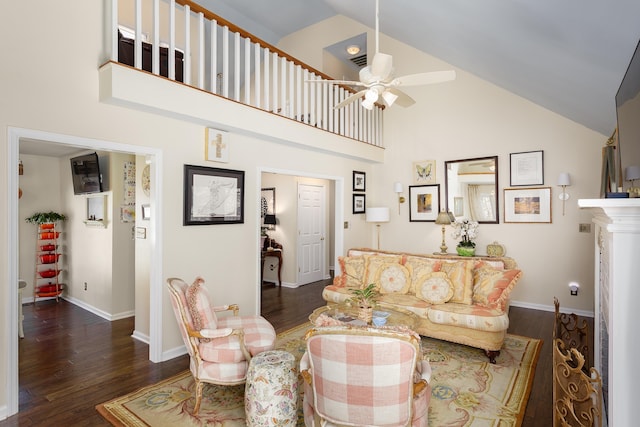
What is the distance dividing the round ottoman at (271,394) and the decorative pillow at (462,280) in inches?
85.3

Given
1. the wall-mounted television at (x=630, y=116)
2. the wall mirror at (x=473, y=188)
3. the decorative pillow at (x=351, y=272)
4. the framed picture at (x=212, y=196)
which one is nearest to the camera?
the wall-mounted television at (x=630, y=116)

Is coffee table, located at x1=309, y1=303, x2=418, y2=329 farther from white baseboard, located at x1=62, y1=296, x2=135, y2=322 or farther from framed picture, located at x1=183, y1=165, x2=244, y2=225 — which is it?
white baseboard, located at x1=62, y1=296, x2=135, y2=322

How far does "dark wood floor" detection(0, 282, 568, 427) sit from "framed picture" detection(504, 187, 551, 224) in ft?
4.42

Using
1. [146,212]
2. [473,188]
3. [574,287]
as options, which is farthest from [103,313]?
[574,287]

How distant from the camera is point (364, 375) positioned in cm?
163

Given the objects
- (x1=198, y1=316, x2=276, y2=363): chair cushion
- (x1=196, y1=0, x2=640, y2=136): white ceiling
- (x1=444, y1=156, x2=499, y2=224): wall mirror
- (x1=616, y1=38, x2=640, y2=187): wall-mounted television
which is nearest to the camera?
(x1=616, y1=38, x2=640, y2=187): wall-mounted television

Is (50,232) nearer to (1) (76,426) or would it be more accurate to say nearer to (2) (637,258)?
(1) (76,426)

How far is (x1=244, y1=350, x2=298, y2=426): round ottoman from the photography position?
2148mm

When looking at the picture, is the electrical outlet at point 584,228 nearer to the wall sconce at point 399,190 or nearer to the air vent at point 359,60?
the wall sconce at point 399,190

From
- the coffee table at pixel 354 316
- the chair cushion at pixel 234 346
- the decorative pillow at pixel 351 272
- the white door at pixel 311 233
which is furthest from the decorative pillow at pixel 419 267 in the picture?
the white door at pixel 311 233

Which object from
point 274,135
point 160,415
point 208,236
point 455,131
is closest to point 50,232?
point 208,236

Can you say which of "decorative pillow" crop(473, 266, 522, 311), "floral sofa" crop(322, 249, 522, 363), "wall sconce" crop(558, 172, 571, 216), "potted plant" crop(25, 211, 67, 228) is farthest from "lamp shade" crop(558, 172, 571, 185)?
"potted plant" crop(25, 211, 67, 228)

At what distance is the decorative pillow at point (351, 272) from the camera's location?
4.42 m

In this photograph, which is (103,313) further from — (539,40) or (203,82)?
(539,40)
